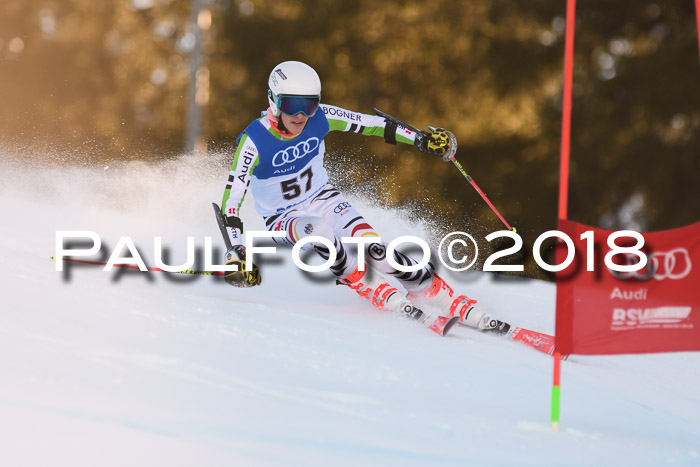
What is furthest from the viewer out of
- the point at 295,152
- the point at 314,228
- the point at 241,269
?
the point at 295,152

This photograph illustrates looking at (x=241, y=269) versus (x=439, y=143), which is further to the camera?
(x=439, y=143)

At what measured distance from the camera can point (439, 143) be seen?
197 inches

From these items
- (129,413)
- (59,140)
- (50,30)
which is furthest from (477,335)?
(50,30)

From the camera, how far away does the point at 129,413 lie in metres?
2.89

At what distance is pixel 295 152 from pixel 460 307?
134 centimetres

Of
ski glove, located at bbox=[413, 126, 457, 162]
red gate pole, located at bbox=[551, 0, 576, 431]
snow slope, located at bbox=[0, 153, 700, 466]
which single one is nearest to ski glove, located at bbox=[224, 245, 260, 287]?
snow slope, located at bbox=[0, 153, 700, 466]

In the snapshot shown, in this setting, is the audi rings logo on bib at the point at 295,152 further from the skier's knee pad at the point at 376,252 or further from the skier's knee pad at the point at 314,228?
the skier's knee pad at the point at 376,252

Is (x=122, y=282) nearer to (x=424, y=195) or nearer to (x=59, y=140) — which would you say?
(x=424, y=195)

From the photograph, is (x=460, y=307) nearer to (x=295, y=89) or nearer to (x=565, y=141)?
(x=295, y=89)

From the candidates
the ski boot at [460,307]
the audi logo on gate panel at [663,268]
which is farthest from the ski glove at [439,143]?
the audi logo on gate panel at [663,268]

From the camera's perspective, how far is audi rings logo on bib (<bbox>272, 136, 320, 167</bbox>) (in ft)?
15.8

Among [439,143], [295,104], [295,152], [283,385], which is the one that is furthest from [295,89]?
[283,385]

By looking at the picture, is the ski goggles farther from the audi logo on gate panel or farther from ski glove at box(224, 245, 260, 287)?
the audi logo on gate panel

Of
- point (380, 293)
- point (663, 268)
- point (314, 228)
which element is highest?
point (314, 228)
